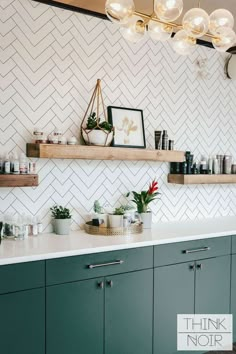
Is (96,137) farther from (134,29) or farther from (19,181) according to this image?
(134,29)

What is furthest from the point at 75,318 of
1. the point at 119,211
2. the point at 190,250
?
the point at 190,250

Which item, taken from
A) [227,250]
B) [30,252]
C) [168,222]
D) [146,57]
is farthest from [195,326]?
[146,57]

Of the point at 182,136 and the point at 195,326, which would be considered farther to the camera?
the point at 182,136

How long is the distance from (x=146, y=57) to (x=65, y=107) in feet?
3.20

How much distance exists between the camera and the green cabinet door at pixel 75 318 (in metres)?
2.38

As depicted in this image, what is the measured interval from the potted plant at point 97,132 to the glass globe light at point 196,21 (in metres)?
1.16

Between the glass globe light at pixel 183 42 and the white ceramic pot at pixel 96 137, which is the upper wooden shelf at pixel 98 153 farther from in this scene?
the glass globe light at pixel 183 42

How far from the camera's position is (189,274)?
3.05 metres

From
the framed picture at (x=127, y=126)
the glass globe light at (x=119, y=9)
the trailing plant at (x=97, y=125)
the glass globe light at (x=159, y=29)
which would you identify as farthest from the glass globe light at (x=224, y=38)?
the framed picture at (x=127, y=126)

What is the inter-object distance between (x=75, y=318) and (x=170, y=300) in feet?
2.67

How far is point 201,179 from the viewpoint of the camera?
3.71 meters

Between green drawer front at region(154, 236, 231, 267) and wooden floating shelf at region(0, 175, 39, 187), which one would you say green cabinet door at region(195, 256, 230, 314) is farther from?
wooden floating shelf at region(0, 175, 39, 187)

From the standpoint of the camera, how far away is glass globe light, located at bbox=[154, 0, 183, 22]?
1870mm

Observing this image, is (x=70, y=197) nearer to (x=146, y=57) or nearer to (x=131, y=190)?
(x=131, y=190)
